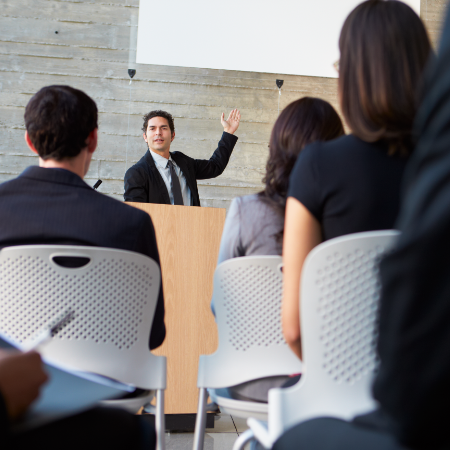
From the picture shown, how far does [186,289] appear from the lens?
7.56ft

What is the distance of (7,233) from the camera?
1.06m

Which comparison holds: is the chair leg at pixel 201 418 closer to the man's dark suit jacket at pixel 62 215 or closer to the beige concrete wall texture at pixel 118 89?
the man's dark suit jacket at pixel 62 215

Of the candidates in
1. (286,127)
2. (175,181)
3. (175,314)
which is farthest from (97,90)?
(286,127)

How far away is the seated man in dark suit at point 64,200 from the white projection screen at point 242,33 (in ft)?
11.0

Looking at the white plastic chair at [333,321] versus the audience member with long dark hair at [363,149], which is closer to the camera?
the white plastic chair at [333,321]

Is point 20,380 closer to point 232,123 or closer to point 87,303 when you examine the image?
point 87,303

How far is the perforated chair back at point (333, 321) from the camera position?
0.67m

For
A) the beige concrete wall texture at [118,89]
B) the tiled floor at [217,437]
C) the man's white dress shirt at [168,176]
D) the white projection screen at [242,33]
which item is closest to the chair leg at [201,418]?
the tiled floor at [217,437]

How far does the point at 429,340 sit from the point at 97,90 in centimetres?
455

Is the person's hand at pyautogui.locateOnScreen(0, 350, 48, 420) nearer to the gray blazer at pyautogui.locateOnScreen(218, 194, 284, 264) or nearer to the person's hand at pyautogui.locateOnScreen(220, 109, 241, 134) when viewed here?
the gray blazer at pyautogui.locateOnScreen(218, 194, 284, 264)

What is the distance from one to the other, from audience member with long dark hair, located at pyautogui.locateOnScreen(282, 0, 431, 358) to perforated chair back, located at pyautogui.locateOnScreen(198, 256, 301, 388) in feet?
0.78

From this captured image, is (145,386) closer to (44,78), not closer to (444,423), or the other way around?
(444,423)

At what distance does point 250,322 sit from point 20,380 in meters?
0.72

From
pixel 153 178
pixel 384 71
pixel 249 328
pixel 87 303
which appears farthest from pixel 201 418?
pixel 153 178
